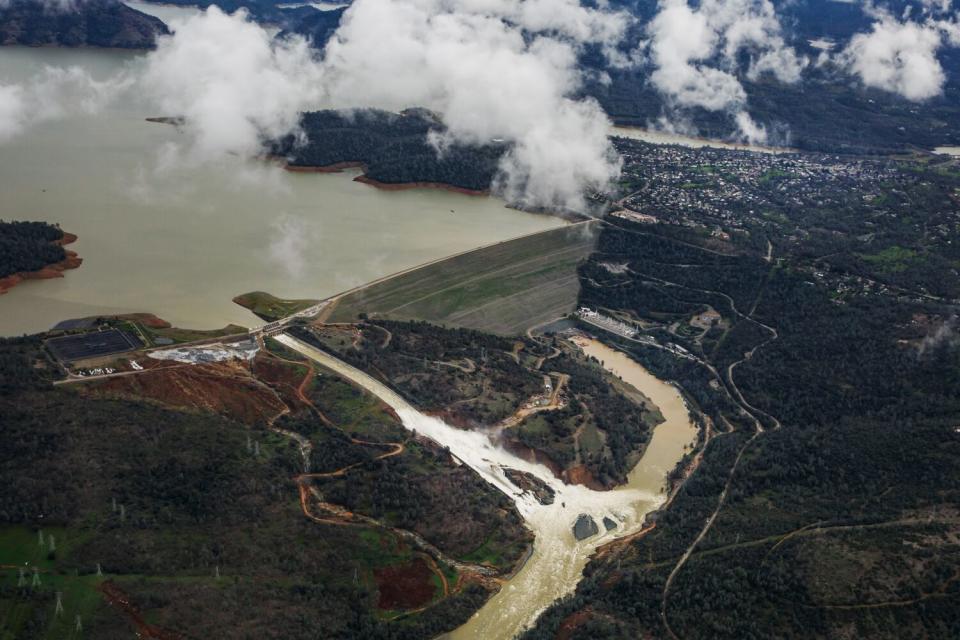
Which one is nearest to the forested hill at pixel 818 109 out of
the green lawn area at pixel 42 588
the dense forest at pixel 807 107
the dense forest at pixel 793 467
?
the dense forest at pixel 807 107

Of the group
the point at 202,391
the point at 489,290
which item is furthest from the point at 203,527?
the point at 489,290

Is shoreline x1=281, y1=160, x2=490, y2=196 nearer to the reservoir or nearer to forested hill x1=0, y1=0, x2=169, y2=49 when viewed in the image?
the reservoir

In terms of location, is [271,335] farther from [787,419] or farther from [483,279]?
[787,419]

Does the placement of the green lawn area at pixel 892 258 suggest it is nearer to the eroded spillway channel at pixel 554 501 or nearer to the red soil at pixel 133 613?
the eroded spillway channel at pixel 554 501

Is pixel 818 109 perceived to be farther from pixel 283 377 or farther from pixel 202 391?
pixel 202 391

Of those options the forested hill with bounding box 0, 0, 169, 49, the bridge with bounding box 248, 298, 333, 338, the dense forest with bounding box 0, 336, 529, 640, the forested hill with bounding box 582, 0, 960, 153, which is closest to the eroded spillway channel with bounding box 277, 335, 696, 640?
the bridge with bounding box 248, 298, 333, 338
